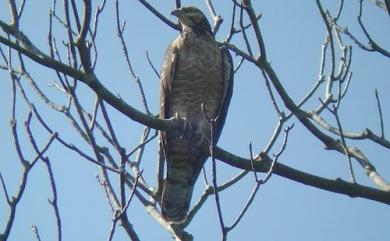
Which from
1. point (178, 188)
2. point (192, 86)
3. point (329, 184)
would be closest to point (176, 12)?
point (192, 86)

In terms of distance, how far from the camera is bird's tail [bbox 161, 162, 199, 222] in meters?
5.65

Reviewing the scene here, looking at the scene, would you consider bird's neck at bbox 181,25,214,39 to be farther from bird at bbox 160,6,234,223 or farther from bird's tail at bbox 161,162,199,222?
bird's tail at bbox 161,162,199,222

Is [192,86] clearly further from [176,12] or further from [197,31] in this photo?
[176,12]

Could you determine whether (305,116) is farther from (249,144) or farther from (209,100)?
(209,100)

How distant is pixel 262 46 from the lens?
3850mm

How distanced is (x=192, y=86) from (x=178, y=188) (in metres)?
1.12

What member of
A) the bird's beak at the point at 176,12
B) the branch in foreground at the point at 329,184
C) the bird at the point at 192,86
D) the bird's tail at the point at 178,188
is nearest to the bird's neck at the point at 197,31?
the bird at the point at 192,86

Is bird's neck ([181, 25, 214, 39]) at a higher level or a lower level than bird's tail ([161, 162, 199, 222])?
higher

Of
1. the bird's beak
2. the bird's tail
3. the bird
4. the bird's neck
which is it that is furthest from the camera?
the bird's neck

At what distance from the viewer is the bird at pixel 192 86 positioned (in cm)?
639

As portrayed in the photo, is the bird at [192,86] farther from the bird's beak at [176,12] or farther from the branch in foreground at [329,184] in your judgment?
the branch in foreground at [329,184]

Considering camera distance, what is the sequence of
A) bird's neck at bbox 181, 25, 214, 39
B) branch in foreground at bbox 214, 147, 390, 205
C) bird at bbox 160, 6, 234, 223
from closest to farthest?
branch in foreground at bbox 214, 147, 390, 205 → bird at bbox 160, 6, 234, 223 → bird's neck at bbox 181, 25, 214, 39

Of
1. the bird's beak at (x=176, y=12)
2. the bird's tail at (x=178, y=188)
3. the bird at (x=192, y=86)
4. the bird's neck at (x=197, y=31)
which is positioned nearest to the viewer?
the bird's tail at (x=178, y=188)

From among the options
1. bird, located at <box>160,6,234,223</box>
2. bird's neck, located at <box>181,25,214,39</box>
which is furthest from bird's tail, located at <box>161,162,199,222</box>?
bird's neck, located at <box>181,25,214,39</box>
